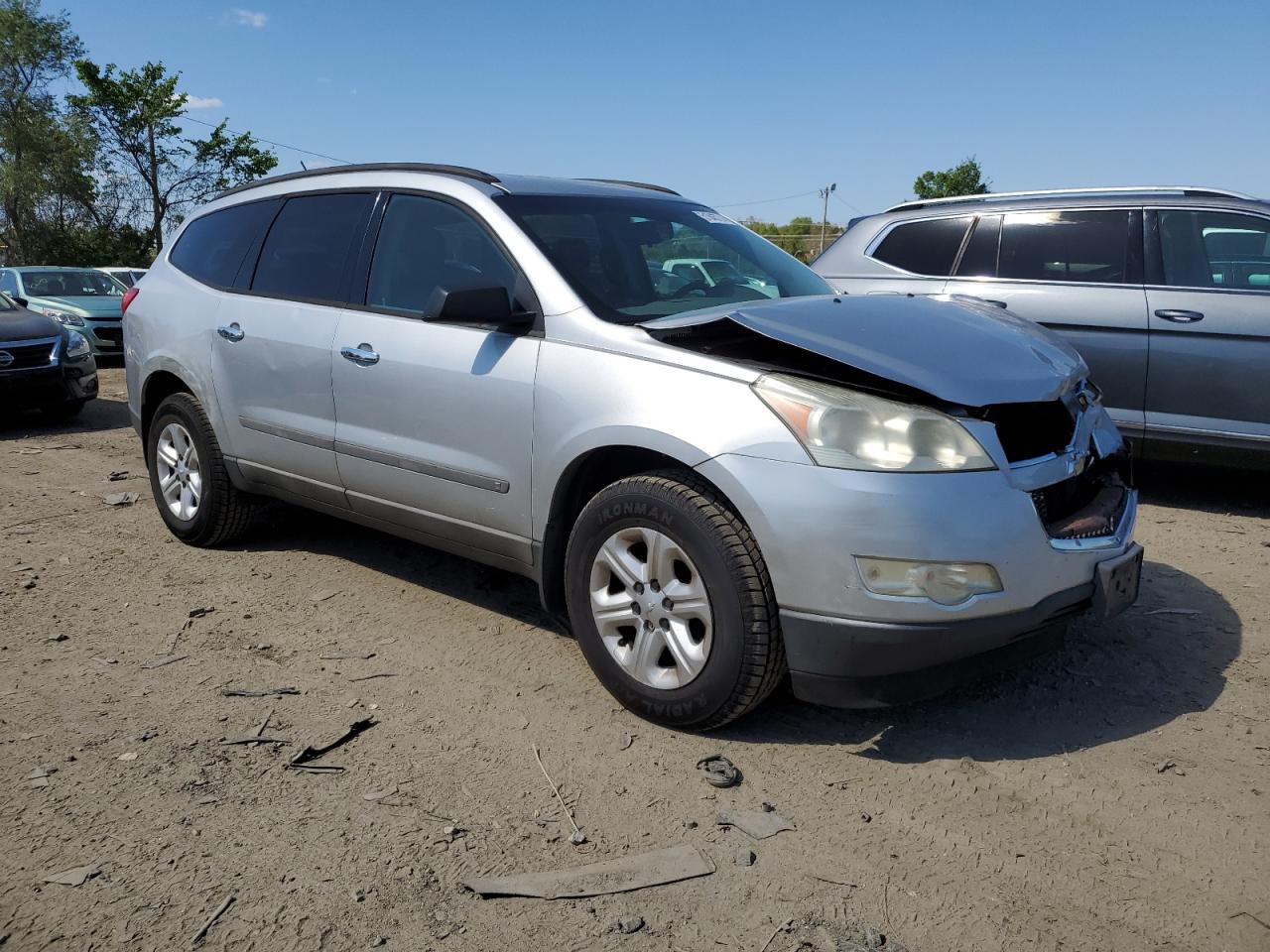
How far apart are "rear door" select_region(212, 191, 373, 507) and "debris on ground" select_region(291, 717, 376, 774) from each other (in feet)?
4.41

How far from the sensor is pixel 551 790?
9.78 feet

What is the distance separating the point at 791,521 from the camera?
2.91 m

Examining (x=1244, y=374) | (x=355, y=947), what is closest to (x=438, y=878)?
(x=355, y=947)

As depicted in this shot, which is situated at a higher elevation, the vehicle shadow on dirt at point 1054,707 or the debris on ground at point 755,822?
the vehicle shadow on dirt at point 1054,707

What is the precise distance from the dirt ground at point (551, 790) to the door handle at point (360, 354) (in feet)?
3.57

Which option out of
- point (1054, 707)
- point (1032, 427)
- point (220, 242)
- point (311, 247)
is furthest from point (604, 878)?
point (220, 242)

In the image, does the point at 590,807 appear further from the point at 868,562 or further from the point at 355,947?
the point at 868,562

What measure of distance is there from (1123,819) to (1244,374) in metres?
3.87

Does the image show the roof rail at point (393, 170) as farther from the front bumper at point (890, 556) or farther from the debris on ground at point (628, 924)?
the debris on ground at point (628, 924)

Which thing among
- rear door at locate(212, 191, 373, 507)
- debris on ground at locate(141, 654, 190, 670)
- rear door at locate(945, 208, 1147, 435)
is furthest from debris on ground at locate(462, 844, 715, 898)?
rear door at locate(945, 208, 1147, 435)

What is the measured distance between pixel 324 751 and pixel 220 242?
3130 mm

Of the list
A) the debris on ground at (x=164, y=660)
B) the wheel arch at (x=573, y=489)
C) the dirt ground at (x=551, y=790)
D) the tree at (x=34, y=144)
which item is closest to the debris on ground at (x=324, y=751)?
the dirt ground at (x=551, y=790)

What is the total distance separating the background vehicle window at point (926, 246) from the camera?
681 centimetres

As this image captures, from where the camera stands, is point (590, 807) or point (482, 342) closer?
point (590, 807)
